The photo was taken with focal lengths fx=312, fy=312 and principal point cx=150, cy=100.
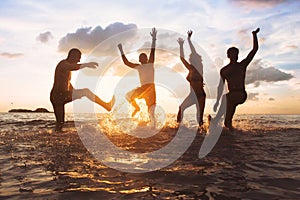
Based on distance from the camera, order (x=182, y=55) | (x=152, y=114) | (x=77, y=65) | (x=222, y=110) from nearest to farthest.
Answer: (x=77, y=65) → (x=222, y=110) → (x=152, y=114) → (x=182, y=55)

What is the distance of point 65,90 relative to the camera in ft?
35.4

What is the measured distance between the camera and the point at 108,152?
686 centimetres

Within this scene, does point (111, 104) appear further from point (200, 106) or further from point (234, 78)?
point (234, 78)

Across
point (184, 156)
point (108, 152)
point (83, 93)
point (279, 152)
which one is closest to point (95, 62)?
point (83, 93)

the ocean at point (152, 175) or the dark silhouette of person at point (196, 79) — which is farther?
the dark silhouette of person at point (196, 79)

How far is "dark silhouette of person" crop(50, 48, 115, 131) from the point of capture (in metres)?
10.6

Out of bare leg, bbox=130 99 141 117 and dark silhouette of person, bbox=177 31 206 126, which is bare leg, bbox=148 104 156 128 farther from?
dark silhouette of person, bbox=177 31 206 126

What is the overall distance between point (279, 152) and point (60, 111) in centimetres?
727

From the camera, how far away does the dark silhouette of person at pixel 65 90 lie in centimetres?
1063

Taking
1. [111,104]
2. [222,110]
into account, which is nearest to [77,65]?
[111,104]

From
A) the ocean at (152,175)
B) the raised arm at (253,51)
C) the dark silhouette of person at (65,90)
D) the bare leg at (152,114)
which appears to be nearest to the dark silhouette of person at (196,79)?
the bare leg at (152,114)

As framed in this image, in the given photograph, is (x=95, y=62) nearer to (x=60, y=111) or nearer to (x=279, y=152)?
(x=60, y=111)

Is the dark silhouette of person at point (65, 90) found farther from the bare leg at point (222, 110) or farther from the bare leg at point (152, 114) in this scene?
the bare leg at point (222, 110)

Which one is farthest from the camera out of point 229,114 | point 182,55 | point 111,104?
point 182,55
